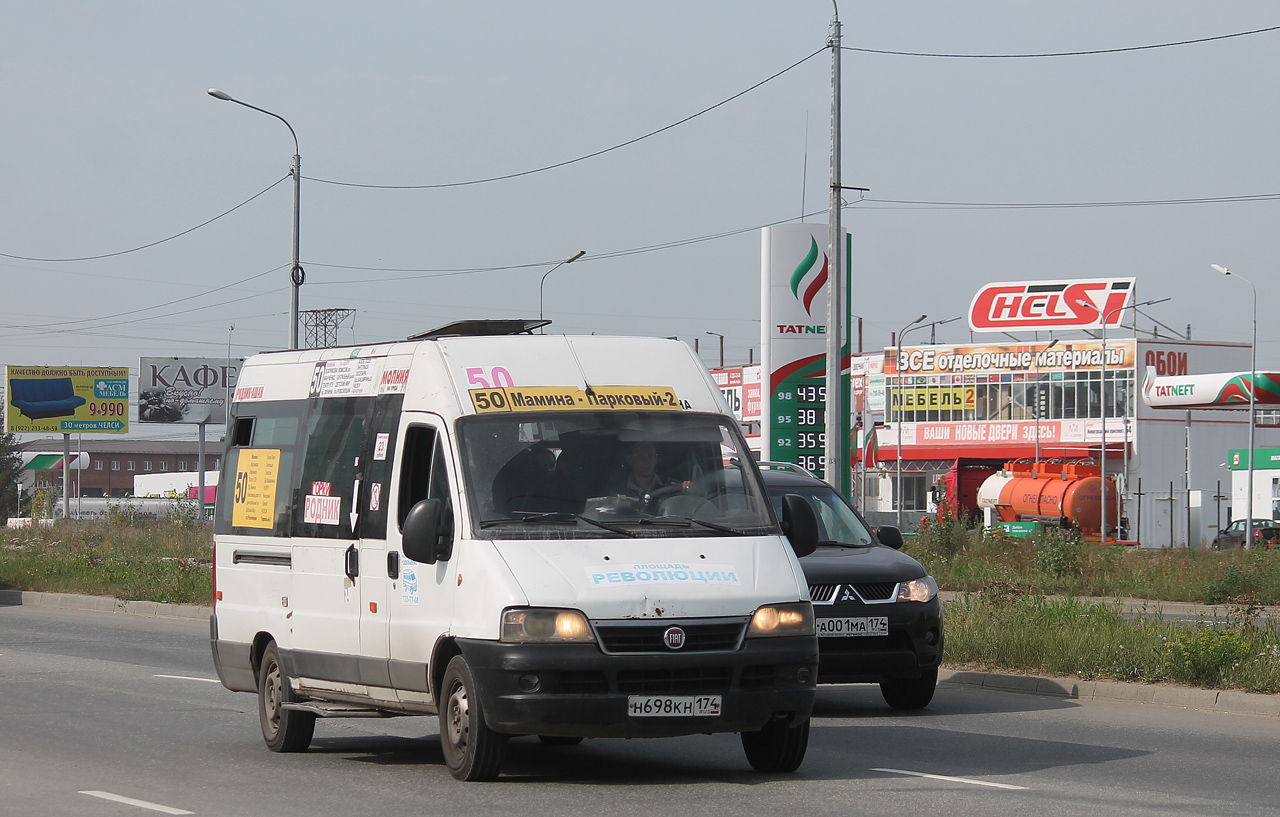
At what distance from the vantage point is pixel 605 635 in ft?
26.4

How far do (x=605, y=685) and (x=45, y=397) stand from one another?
90571 mm

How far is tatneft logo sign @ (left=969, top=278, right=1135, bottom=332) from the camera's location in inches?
3095

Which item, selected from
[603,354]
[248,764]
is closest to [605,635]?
[603,354]

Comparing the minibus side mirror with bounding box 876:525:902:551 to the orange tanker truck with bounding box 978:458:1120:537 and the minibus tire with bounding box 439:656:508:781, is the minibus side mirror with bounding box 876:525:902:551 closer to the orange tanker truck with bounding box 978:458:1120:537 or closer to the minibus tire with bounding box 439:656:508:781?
the minibus tire with bounding box 439:656:508:781

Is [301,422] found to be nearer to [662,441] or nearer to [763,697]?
[662,441]

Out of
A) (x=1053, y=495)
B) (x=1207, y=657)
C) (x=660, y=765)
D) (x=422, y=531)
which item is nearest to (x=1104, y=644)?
(x=1207, y=657)

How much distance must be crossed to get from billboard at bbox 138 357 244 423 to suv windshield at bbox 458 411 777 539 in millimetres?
87185

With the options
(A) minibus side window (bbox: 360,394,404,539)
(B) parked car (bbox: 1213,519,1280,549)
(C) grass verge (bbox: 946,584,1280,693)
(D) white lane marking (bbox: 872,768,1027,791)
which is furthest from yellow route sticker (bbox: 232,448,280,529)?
(B) parked car (bbox: 1213,519,1280,549)

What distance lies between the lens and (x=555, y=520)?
859 centimetres

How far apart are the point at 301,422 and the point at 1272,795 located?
6.29 metres

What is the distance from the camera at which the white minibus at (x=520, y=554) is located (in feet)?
26.5

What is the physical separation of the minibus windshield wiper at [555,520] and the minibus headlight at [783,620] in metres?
0.81

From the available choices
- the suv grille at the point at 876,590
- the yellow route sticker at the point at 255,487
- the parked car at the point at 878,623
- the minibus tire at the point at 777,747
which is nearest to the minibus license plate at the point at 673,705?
the minibus tire at the point at 777,747

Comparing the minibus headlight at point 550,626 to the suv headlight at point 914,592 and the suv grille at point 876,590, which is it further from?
the suv headlight at point 914,592
